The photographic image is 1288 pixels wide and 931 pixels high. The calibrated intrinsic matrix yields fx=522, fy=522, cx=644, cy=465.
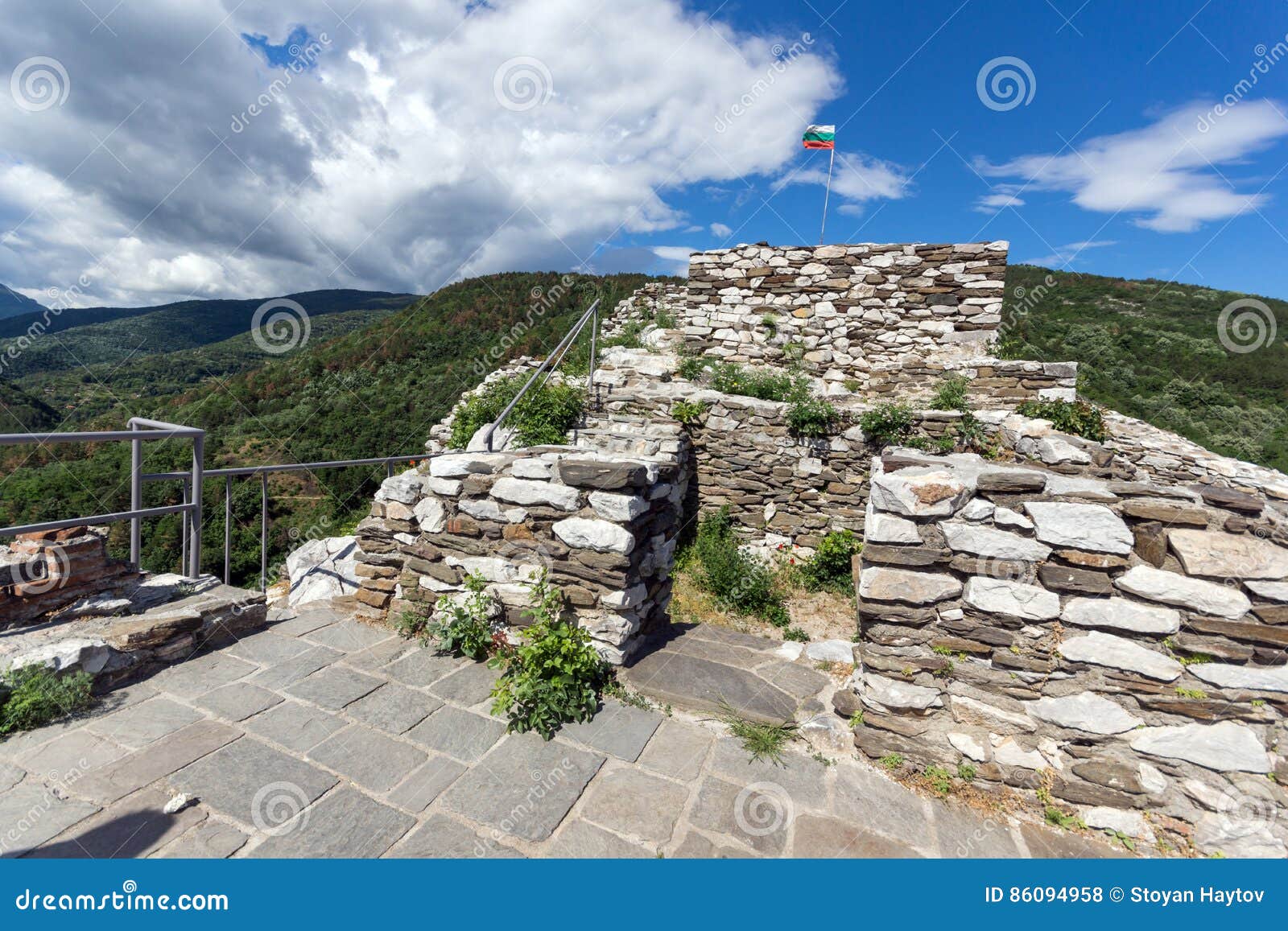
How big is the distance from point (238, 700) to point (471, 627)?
1169 mm

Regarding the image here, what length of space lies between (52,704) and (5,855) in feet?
3.15

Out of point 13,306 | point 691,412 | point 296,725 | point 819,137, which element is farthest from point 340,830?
point 13,306

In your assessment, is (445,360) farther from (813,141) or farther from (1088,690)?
(1088,690)

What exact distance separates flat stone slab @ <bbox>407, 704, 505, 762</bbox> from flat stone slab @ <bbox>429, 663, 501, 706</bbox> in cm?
10

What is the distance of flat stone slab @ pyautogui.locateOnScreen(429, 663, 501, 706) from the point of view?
9.40ft

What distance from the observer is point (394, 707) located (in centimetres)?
272

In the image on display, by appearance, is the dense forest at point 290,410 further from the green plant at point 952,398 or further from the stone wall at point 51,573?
the green plant at point 952,398

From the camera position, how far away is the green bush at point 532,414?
6035 mm

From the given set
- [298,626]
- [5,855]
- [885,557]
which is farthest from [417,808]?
[885,557]

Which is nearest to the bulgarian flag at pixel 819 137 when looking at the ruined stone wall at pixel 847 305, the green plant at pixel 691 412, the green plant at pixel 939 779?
the ruined stone wall at pixel 847 305

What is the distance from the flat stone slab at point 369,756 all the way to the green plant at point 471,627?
0.76m

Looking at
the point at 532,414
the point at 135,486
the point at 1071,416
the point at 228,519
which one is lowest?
the point at 228,519

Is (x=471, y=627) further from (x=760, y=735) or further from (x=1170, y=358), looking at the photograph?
(x=1170, y=358)

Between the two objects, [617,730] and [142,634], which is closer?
[617,730]
